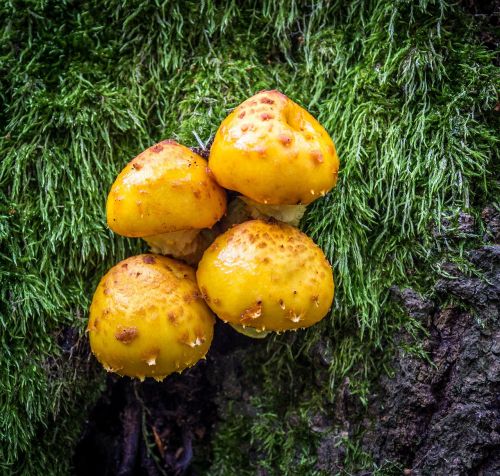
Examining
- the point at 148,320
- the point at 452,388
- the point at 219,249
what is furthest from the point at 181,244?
the point at 452,388

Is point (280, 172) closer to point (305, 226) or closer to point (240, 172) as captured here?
point (240, 172)

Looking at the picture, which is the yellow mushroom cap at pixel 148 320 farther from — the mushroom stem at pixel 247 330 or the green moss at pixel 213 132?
the green moss at pixel 213 132

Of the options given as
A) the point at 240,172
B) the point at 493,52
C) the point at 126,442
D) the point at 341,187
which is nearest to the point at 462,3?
the point at 493,52

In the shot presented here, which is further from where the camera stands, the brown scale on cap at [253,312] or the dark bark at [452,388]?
the dark bark at [452,388]

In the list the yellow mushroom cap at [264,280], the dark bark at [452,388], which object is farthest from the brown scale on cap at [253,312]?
the dark bark at [452,388]

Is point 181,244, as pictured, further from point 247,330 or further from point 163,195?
point 247,330

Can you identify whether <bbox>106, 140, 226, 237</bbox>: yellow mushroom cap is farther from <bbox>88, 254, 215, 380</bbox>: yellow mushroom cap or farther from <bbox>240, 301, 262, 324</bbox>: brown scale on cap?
<bbox>240, 301, 262, 324</bbox>: brown scale on cap
